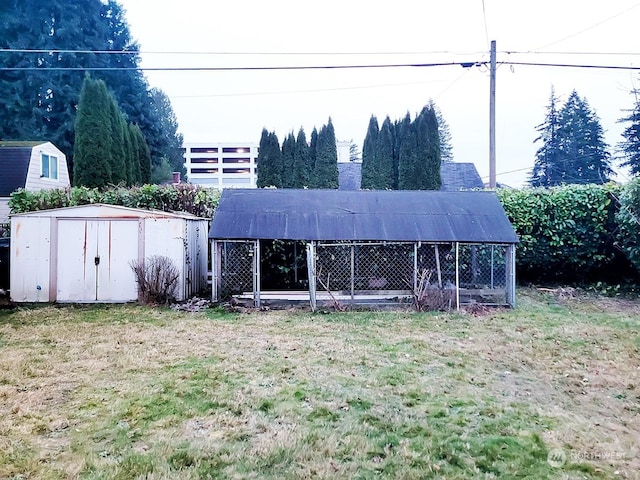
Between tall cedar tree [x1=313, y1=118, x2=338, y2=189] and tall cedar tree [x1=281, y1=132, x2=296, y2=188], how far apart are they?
60.0 inches

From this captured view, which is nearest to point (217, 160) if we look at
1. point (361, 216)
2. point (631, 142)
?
point (631, 142)

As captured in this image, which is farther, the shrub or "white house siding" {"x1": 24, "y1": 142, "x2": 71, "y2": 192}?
"white house siding" {"x1": 24, "y1": 142, "x2": 71, "y2": 192}

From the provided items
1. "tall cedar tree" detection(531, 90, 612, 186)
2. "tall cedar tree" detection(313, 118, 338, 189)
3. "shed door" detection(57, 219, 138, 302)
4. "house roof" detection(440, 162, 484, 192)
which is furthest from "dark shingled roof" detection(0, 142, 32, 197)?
"tall cedar tree" detection(531, 90, 612, 186)

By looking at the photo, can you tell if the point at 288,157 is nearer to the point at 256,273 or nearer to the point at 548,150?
the point at 256,273

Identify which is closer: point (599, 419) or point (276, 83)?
point (599, 419)

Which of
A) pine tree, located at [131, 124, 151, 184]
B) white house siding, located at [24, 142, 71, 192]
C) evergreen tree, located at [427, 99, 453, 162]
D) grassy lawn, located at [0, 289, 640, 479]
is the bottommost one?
grassy lawn, located at [0, 289, 640, 479]

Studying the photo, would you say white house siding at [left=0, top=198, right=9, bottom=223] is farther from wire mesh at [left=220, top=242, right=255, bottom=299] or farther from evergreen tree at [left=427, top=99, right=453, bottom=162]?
evergreen tree at [left=427, top=99, right=453, bottom=162]

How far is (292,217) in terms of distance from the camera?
883cm

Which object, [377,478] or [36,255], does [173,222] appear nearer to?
[36,255]

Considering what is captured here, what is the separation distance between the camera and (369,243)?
27.5 feet

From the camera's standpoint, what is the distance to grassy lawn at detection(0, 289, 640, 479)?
107 inches

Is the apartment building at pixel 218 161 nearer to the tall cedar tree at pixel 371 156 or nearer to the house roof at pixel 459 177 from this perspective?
the house roof at pixel 459 177

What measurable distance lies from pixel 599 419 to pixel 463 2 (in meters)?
11.8

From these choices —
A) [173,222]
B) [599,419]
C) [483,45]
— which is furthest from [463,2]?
[599,419]
